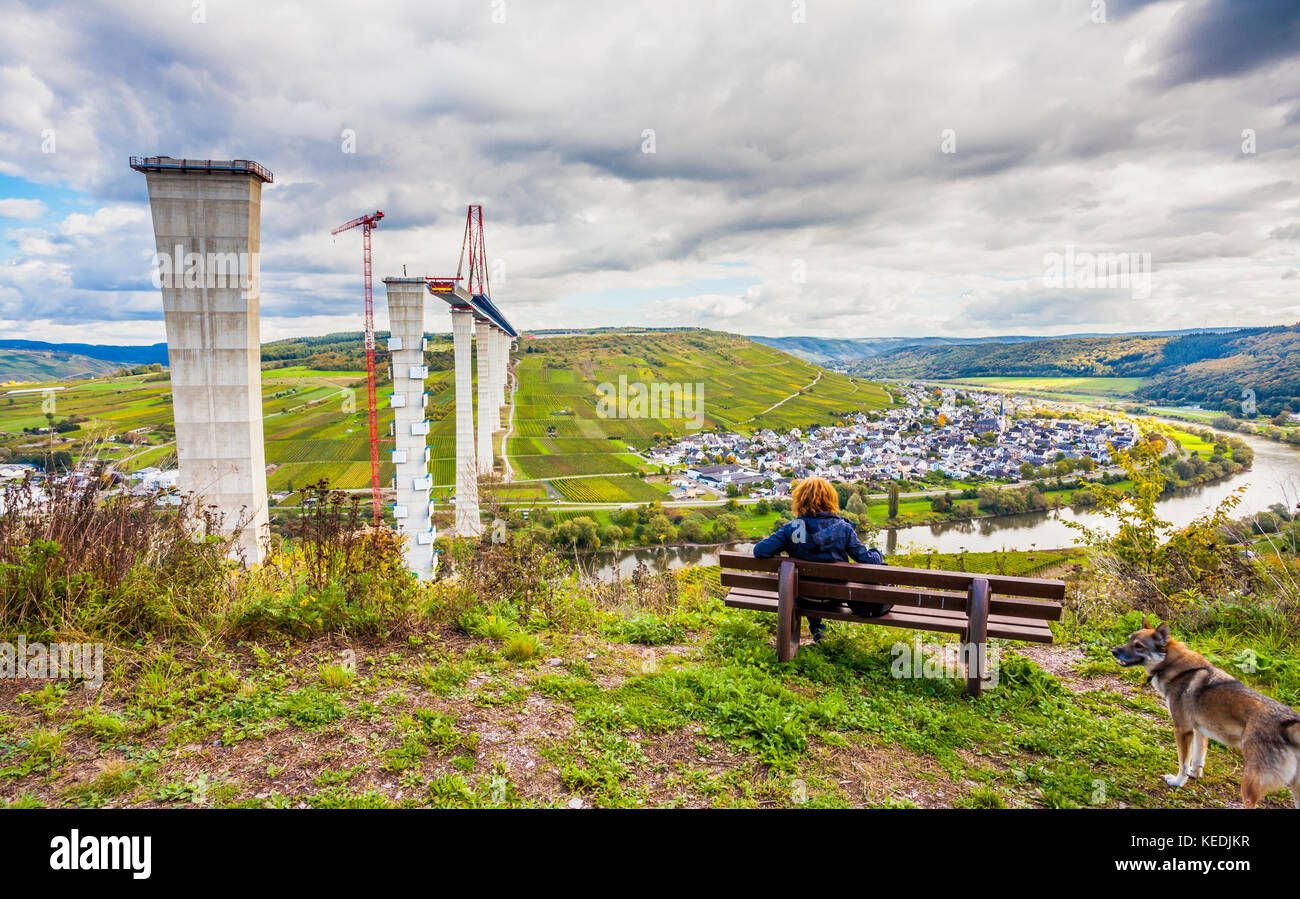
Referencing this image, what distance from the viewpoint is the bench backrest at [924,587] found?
165 inches

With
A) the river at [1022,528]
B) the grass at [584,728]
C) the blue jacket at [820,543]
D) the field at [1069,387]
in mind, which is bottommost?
the river at [1022,528]

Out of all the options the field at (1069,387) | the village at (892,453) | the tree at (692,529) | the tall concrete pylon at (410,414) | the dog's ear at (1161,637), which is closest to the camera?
the dog's ear at (1161,637)

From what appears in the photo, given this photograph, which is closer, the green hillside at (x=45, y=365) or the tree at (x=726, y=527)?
the tree at (x=726, y=527)

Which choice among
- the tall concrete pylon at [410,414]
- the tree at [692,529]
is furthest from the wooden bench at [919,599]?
the tree at [692,529]

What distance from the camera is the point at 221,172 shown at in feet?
51.8

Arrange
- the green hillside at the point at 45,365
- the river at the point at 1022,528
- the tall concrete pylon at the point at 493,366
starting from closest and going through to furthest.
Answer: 1. the river at the point at 1022,528
2. the tall concrete pylon at the point at 493,366
3. the green hillside at the point at 45,365

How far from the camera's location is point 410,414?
26.0 metres

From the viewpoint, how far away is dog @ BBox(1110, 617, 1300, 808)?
2721mm

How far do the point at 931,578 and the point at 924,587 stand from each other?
20 centimetres

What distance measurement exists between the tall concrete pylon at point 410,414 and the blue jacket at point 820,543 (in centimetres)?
2141

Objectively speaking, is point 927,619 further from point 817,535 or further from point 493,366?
point 493,366

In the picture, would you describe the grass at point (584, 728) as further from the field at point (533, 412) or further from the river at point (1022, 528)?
the river at point (1022, 528)

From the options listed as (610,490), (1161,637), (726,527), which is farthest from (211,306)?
(610,490)
